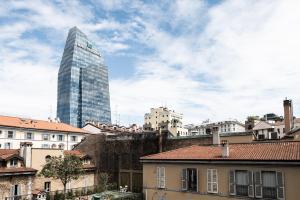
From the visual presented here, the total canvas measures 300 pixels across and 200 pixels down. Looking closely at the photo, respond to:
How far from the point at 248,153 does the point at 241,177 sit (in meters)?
1.92

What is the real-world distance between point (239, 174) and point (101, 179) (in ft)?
85.4

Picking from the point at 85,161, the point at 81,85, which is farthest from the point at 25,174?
the point at 81,85

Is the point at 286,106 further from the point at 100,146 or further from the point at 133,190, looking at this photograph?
the point at 100,146

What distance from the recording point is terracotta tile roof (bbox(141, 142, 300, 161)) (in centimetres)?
2215

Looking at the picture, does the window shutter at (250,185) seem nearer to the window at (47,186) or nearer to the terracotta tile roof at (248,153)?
the terracotta tile roof at (248,153)

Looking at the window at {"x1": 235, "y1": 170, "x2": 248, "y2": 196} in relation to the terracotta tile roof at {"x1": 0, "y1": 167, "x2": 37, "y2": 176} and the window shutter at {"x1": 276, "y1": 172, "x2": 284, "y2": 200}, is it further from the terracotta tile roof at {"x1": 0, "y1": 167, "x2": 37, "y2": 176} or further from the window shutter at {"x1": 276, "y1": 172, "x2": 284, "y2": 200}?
the terracotta tile roof at {"x1": 0, "y1": 167, "x2": 37, "y2": 176}

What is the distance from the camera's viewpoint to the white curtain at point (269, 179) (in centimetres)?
2181

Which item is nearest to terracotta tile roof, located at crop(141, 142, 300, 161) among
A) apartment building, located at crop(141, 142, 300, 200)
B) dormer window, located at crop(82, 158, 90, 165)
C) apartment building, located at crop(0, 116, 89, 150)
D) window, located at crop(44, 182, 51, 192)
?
apartment building, located at crop(141, 142, 300, 200)

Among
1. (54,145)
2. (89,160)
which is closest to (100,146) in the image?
(89,160)

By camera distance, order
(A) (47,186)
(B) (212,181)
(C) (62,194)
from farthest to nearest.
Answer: (A) (47,186)
(C) (62,194)
(B) (212,181)

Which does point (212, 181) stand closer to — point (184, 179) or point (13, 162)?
point (184, 179)

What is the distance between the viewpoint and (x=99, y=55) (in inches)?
6895

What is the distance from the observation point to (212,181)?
2503cm

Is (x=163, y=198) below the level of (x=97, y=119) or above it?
below
